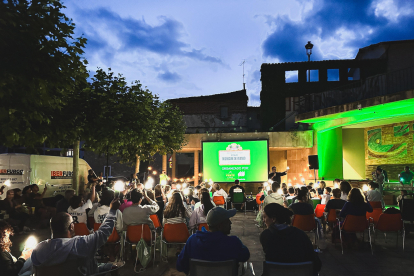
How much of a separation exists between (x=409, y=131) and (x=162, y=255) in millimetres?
14004

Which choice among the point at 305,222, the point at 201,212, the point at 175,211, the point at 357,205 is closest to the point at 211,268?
the point at 175,211

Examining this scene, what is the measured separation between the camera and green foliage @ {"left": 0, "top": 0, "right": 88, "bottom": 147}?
545 centimetres

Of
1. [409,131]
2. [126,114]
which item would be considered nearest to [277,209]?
[126,114]

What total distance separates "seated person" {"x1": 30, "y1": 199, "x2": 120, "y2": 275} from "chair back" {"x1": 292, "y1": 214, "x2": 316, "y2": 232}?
4.39m

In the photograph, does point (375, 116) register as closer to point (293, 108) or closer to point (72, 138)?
point (293, 108)

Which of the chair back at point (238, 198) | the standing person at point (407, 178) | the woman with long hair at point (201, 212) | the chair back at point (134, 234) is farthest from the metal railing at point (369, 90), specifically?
the chair back at point (134, 234)

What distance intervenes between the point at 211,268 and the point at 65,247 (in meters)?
1.25

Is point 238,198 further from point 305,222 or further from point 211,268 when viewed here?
point 211,268

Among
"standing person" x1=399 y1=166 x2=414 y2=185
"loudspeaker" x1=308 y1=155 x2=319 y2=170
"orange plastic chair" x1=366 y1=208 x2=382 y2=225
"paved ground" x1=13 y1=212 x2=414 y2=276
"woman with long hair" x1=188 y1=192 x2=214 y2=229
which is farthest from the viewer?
"loudspeaker" x1=308 y1=155 x2=319 y2=170

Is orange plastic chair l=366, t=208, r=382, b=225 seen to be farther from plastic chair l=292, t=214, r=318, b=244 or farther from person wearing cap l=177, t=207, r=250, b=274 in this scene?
person wearing cap l=177, t=207, r=250, b=274

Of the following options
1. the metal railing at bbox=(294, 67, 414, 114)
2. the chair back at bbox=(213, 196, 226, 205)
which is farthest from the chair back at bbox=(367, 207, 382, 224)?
the metal railing at bbox=(294, 67, 414, 114)

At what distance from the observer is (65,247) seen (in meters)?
2.64

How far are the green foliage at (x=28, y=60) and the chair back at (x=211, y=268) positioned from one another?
4272 mm

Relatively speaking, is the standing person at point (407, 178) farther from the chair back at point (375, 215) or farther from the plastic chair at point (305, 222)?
the plastic chair at point (305, 222)
